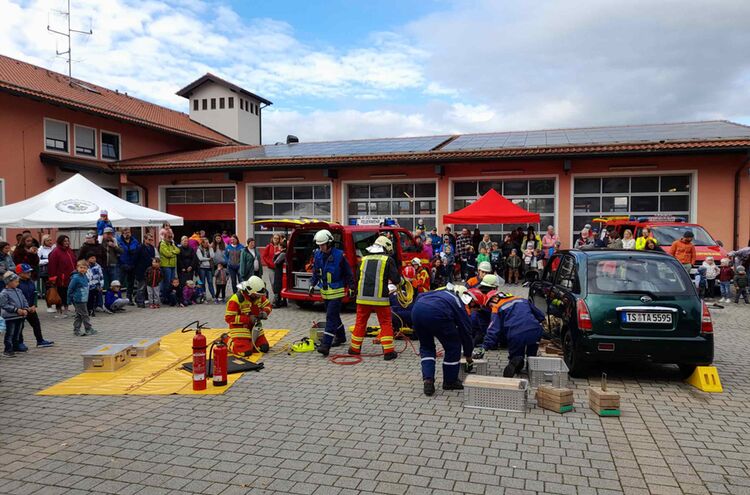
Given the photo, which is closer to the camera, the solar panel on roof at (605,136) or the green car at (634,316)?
the green car at (634,316)

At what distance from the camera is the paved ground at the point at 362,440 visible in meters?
3.95

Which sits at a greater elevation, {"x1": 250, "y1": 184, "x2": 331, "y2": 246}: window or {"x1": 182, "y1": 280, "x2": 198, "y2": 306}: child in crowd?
{"x1": 250, "y1": 184, "x2": 331, "y2": 246}: window

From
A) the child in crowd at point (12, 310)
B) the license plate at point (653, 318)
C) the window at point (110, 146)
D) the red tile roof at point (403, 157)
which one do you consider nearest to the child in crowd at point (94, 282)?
the child in crowd at point (12, 310)

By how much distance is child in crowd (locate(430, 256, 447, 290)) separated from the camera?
13578 mm

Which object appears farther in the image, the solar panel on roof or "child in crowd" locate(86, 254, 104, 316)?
the solar panel on roof

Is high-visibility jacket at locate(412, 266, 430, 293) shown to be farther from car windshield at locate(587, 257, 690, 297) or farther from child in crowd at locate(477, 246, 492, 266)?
child in crowd at locate(477, 246, 492, 266)

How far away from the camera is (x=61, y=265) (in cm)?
1112

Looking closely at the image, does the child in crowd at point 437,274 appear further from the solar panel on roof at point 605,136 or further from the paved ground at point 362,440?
the paved ground at point 362,440

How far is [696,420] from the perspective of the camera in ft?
17.2

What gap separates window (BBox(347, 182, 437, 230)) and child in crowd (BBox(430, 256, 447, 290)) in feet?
15.8

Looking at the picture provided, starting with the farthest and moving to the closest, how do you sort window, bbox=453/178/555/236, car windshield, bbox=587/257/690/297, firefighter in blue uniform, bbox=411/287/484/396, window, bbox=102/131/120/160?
window, bbox=102/131/120/160 → window, bbox=453/178/555/236 → car windshield, bbox=587/257/690/297 → firefighter in blue uniform, bbox=411/287/484/396

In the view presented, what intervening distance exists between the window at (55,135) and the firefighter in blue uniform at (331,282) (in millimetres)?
17022

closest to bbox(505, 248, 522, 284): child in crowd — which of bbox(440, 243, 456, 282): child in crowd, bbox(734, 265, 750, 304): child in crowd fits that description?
bbox(440, 243, 456, 282): child in crowd

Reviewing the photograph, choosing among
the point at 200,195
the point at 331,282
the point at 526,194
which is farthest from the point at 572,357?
the point at 200,195
